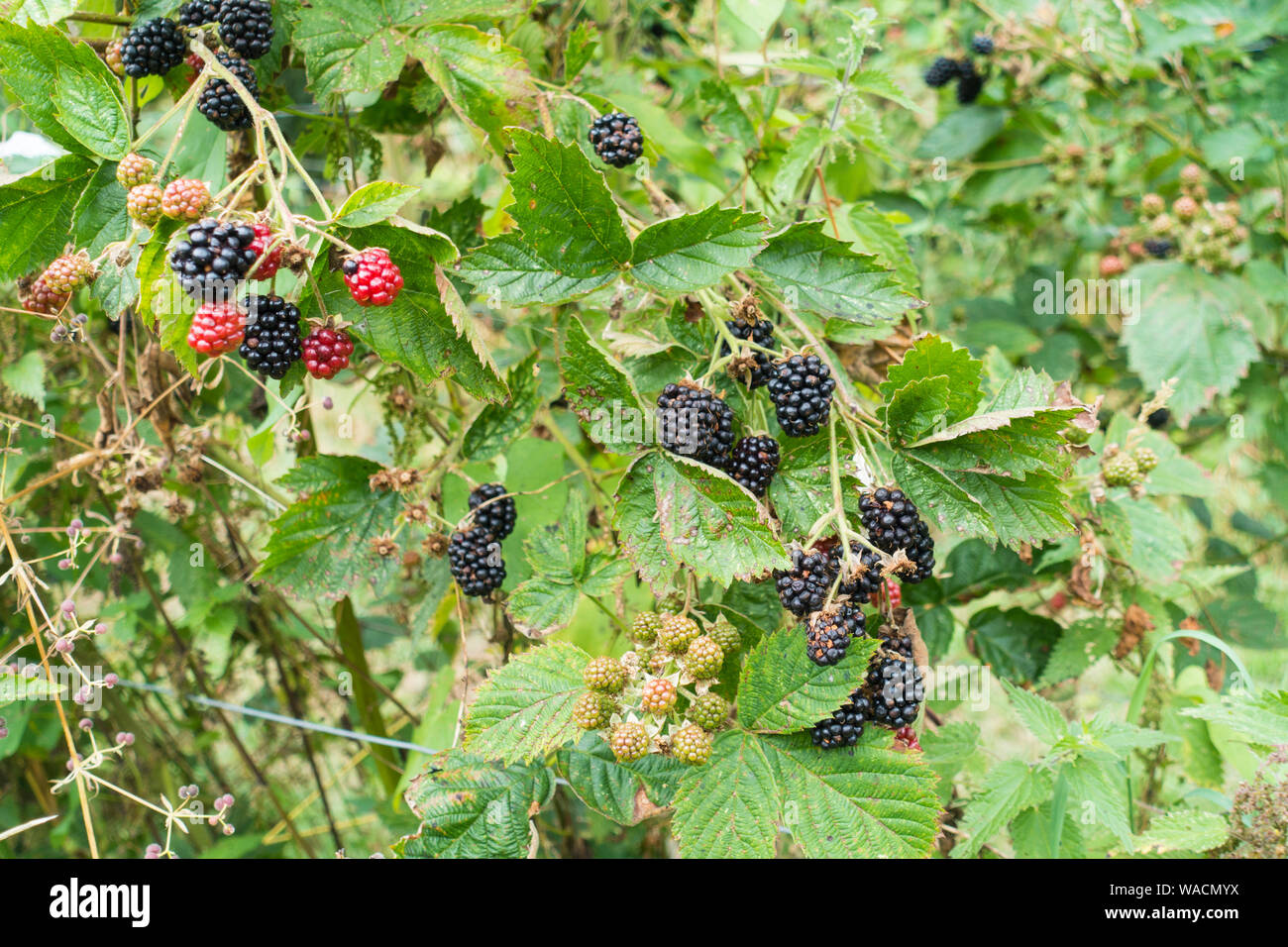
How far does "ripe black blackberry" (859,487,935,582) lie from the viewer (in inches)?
44.6

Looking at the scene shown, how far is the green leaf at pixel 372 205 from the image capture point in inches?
45.4

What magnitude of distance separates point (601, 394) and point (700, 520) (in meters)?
0.22

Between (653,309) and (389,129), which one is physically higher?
(389,129)

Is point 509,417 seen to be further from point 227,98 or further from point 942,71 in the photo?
point 942,71

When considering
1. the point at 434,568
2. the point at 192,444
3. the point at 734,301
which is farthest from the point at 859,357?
the point at 192,444

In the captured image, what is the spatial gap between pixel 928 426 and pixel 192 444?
134 cm

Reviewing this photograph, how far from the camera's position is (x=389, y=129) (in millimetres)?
1909

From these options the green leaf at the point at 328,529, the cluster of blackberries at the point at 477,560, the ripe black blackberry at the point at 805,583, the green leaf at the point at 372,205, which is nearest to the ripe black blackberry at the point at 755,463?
the ripe black blackberry at the point at 805,583

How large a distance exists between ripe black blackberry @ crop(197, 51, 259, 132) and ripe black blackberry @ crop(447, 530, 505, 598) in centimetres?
69

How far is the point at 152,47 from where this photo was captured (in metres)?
1.37

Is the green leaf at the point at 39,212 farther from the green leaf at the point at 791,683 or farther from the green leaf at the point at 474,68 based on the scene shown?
the green leaf at the point at 791,683

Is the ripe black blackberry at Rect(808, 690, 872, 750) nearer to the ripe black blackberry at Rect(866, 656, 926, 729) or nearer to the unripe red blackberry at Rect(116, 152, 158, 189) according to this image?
the ripe black blackberry at Rect(866, 656, 926, 729)


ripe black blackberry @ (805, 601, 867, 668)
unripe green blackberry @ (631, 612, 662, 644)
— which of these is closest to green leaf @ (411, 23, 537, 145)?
unripe green blackberry @ (631, 612, 662, 644)
